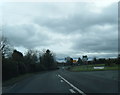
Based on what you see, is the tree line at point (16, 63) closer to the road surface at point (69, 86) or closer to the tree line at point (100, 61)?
the road surface at point (69, 86)

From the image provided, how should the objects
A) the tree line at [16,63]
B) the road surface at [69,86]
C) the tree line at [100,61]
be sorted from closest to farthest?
the road surface at [69,86] → the tree line at [16,63] → the tree line at [100,61]

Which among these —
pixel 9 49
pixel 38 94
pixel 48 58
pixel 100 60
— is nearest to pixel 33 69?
pixel 9 49

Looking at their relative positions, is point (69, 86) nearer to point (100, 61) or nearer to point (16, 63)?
point (16, 63)

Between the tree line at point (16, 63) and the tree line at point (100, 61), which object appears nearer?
the tree line at point (16, 63)

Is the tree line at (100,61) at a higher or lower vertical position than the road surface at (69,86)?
higher

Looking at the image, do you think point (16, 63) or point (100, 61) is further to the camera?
point (100, 61)

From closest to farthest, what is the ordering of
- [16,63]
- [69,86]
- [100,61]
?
[69,86], [16,63], [100,61]

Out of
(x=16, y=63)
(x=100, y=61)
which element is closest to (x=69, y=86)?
(x=16, y=63)

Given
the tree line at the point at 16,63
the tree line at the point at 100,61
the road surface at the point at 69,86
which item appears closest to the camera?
the road surface at the point at 69,86

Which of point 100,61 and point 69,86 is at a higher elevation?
point 100,61

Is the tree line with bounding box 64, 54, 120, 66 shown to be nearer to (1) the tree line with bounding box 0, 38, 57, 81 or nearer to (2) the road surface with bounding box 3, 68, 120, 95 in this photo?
(1) the tree line with bounding box 0, 38, 57, 81

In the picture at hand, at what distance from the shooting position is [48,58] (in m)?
111

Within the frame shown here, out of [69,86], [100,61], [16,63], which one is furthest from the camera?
[100,61]

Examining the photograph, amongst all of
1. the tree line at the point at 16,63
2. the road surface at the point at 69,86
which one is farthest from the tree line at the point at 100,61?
the road surface at the point at 69,86
